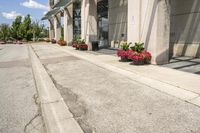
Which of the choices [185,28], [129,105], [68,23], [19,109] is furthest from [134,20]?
[68,23]

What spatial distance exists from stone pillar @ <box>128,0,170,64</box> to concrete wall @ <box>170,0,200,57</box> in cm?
245

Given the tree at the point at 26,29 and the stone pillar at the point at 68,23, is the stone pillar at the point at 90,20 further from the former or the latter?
the tree at the point at 26,29

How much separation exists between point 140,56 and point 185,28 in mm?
4392

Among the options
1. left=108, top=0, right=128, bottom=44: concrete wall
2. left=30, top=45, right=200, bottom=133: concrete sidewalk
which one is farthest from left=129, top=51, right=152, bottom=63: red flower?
left=108, top=0, right=128, bottom=44: concrete wall

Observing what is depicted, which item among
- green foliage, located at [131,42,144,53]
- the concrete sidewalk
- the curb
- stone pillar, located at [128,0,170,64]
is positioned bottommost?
the curb

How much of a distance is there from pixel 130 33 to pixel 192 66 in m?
4.86

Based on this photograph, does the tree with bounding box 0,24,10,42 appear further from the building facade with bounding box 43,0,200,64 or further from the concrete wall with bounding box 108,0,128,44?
the building facade with bounding box 43,0,200,64

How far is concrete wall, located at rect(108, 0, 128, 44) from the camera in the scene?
2144 centimetres

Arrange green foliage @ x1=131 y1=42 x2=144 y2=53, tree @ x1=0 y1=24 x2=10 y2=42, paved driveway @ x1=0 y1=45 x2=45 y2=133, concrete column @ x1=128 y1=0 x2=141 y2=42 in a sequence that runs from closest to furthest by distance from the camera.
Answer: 1. paved driveway @ x1=0 y1=45 x2=45 y2=133
2. green foliage @ x1=131 y1=42 x2=144 y2=53
3. concrete column @ x1=128 y1=0 x2=141 y2=42
4. tree @ x1=0 y1=24 x2=10 y2=42

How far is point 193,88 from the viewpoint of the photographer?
670 cm

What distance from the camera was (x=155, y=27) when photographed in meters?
11.3

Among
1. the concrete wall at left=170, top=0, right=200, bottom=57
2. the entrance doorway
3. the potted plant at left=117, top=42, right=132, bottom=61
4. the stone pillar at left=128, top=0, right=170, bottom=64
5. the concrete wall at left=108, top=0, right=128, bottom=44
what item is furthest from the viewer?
the entrance doorway

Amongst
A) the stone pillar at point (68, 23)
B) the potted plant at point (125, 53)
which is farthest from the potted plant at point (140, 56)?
the stone pillar at point (68, 23)

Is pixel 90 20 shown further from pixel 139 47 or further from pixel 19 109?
pixel 19 109
